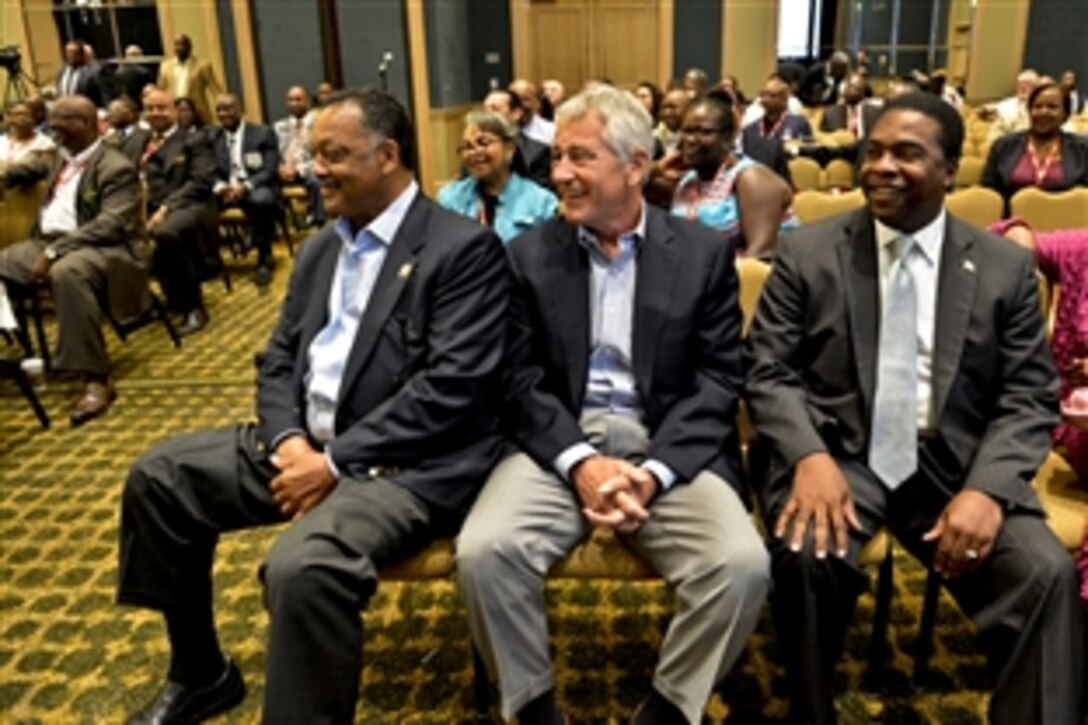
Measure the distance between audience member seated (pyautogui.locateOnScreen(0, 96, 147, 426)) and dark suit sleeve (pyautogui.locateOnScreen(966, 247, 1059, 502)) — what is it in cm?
369

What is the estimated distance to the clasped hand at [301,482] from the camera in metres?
1.94

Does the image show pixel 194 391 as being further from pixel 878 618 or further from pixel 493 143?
pixel 878 618

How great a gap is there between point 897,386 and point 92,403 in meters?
3.53

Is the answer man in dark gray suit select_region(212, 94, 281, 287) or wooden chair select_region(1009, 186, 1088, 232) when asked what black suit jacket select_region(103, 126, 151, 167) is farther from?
wooden chair select_region(1009, 186, 1088, 232)

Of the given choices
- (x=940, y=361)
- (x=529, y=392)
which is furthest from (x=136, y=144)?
(x=940, y=361)

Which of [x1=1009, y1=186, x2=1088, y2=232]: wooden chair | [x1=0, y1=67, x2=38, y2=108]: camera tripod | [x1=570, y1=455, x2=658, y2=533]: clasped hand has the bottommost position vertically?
[x1=570, y1=455, x2=658, y2=533]: clasped hand

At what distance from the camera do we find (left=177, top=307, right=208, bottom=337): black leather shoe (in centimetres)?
538

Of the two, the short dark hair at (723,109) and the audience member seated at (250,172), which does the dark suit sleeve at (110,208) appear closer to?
the audience member seated at (250,172)

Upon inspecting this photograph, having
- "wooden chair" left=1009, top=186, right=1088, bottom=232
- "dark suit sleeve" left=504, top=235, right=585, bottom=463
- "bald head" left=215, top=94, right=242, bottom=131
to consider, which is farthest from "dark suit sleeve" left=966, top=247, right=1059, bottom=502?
"bald head" left=215, top=94, right=242, bottom=131

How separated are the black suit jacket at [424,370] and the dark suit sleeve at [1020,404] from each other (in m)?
1.04

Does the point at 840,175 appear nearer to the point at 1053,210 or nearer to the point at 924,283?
the point at 1053,210

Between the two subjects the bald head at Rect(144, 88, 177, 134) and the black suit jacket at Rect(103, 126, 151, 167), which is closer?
the black suit jacket at Rect(103, 126, 151, 167)

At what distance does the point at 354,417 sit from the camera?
6.78ft

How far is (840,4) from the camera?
12383 mm
